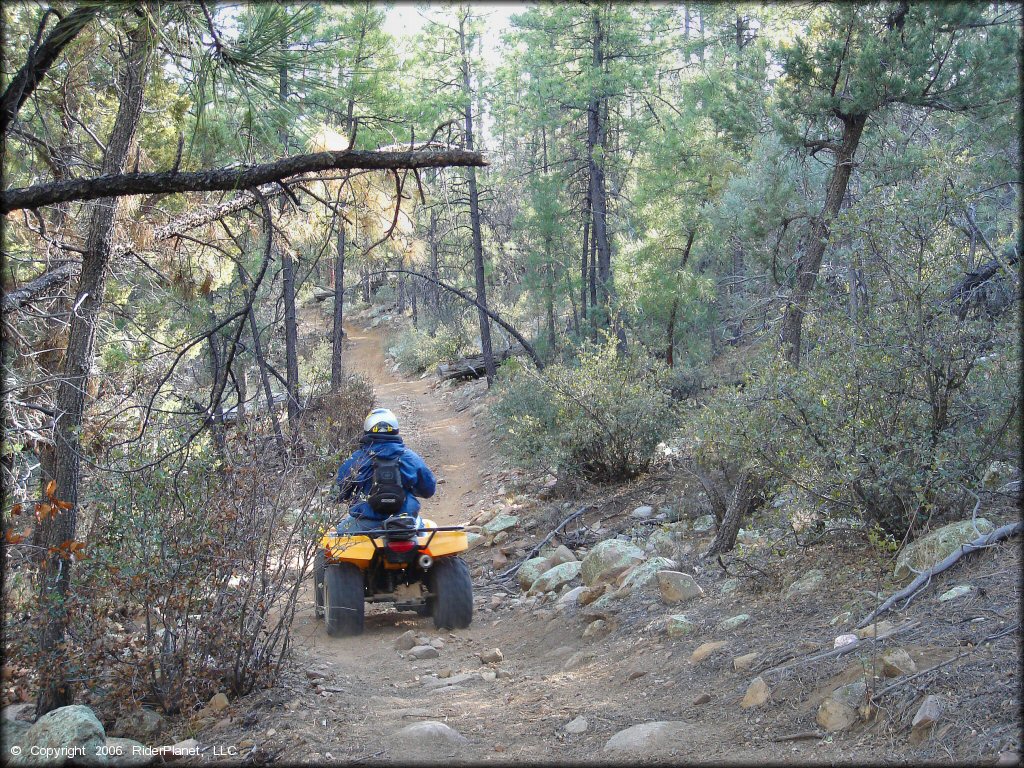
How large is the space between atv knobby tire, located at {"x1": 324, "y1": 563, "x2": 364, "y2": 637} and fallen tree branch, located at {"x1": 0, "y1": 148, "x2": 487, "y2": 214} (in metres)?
4.05

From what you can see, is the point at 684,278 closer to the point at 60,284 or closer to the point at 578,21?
the point at 578,21

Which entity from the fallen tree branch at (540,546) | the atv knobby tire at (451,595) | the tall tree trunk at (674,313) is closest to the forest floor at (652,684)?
the atv knobby tire at (451,595)

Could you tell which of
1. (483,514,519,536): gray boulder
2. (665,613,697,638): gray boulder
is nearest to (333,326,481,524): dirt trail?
(483,514,519,536): gray boulder

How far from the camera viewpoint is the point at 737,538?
7.22 m

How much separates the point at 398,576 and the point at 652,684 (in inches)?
123

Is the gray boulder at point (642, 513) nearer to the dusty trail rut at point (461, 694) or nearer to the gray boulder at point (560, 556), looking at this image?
the gray boulder at point (560, 556)

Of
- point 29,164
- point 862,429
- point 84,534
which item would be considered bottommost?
point 84,534

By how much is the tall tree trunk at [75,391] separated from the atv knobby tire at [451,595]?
3059mm

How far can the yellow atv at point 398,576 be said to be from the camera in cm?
682

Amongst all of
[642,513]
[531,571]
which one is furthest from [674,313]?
[531,571]

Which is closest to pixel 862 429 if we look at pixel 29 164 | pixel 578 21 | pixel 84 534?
pixel 84 534

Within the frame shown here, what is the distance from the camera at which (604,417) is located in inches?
429

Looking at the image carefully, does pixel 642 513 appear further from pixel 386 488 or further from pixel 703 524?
pixel 386 488

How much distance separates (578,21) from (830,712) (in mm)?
19651
